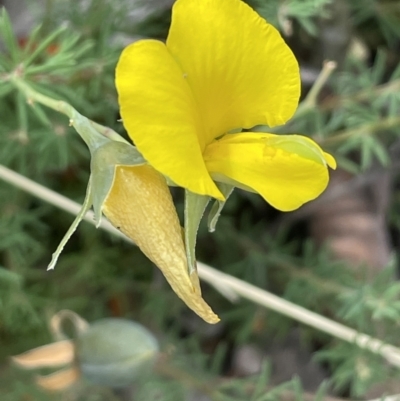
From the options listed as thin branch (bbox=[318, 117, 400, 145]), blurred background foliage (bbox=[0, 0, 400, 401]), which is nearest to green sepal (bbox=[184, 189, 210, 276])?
blurred background foliage (bbox=[0, 0, 400, 401])

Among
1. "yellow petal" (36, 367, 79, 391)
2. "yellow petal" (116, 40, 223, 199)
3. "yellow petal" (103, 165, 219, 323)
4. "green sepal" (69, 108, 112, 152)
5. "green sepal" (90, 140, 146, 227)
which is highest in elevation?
"yellow petal" (116, 40, 223, 199)

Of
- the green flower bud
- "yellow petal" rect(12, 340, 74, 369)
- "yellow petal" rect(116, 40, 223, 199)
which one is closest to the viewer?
"yellow petal" rect(116, 40, 223, 199)

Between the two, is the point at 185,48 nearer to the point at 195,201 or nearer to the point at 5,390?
the point at 195,201

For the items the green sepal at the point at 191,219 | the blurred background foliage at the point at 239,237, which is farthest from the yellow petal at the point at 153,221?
the blurred background foliage at the point at 239,237

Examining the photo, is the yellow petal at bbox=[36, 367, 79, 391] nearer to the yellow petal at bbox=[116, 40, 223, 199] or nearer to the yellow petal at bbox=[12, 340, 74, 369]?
the yellow petal at bbox=[12, 340, 74, 369]

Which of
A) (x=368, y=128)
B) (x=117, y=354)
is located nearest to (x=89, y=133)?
(x=117, y=354)

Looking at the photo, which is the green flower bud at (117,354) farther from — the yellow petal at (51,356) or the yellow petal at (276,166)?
the yellow petal at (276,166)

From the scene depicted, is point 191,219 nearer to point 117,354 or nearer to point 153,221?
Answer: point 153,221

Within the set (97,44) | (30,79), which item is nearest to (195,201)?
(30,79)
